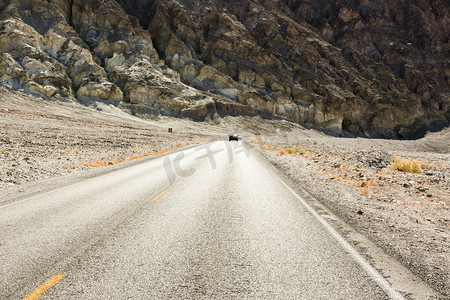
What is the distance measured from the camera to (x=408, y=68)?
10981 cm

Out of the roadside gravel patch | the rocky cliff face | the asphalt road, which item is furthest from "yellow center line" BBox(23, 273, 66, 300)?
the rocky cliff face

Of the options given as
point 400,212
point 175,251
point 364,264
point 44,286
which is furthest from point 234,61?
point 44,286

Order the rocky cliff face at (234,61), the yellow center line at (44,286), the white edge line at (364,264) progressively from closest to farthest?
the yellow center line at (44,286), the white edge line at (364,264), the rocky cliff face at (234,61)

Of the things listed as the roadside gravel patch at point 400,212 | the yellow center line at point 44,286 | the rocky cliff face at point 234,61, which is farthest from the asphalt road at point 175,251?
the rocky cliff face at point 234,61

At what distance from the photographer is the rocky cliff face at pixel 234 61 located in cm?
6750

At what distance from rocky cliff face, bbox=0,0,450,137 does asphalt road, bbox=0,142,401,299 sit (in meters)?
64.7

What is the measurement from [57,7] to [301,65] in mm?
85705

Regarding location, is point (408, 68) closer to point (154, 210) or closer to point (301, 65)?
point (301, 65)

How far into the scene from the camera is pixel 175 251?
3863mm

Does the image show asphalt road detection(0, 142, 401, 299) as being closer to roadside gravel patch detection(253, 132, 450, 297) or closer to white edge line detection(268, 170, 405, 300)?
white edge line detection(268, 170, 405, 300)

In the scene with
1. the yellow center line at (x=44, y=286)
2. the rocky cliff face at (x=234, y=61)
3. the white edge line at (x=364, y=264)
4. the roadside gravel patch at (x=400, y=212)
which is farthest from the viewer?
the rocky cliff face at (x=234, y=61)

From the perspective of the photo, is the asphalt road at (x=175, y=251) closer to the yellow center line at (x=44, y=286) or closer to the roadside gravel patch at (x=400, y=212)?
the yellow center line at (x=44, y=286)

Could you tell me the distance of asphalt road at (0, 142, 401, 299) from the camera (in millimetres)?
2938

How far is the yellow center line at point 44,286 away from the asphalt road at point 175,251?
1 cm
